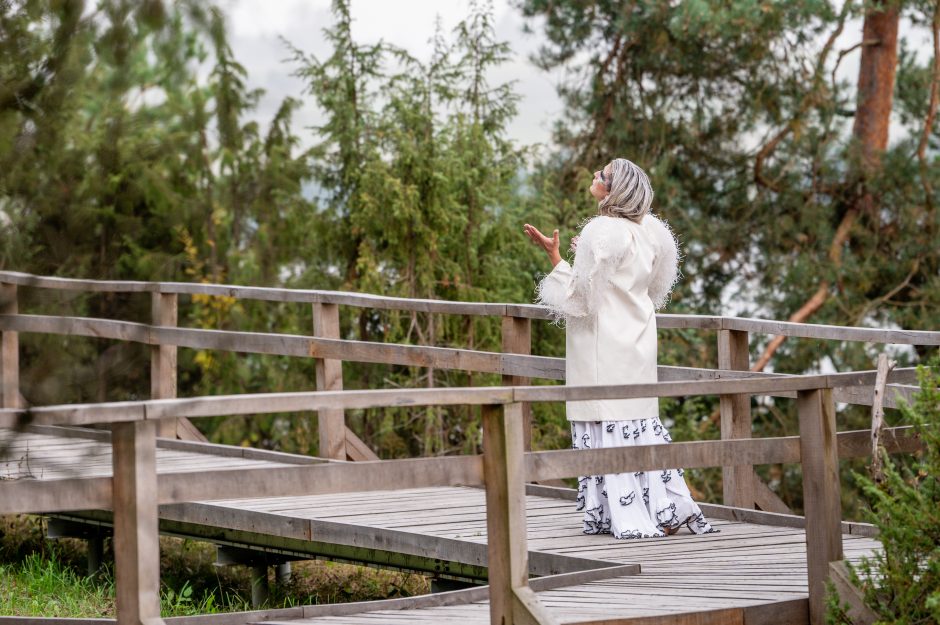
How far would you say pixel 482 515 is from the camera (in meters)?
6.34

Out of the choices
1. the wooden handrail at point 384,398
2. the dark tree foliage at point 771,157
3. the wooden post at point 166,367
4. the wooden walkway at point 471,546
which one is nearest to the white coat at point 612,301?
the wooden walkway at point 471,546

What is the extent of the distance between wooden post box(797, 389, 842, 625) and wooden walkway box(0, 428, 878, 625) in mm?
100

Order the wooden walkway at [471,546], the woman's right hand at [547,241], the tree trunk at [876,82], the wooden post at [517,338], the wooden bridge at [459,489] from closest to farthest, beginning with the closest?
the wooden bridge at [459,489] → the wooden walkway at [471,546] → the woman's right hand at [547,241] → the wooden post at [517,338] → the tree trunk at [876,82]

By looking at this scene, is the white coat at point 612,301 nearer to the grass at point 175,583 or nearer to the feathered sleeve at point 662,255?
the feathered sleeve at point 662,255

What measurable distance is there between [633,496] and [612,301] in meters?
0.89

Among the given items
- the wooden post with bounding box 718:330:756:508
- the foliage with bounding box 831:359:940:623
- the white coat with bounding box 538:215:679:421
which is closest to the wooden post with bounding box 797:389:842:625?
the foliage with bounding box 831:359:940:623

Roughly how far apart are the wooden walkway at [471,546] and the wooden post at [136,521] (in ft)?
0.57

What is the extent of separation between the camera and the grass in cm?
665

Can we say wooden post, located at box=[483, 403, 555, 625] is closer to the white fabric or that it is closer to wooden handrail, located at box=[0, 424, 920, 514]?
wooden handrail, located at box=[0, 424, 920, 514]

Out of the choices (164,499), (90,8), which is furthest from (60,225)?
(164,499)

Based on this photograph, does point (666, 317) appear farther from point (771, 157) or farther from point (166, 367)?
point (771, 157)

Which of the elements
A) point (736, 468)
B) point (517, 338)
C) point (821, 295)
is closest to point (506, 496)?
point (736, 468)

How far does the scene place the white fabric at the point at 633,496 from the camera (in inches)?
230

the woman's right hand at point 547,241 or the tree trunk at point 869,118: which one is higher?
the tree trunk at point 869,118
